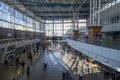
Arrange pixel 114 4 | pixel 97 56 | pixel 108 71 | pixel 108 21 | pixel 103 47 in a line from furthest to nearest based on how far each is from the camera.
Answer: pixel 108 21, pixel 114 4, pixel 108 71, pixel 97 56, pixel 103 47

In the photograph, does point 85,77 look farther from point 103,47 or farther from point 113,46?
point 113,46

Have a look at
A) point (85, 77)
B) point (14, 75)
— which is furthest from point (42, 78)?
point (85, 77)

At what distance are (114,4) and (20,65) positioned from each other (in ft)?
61.3

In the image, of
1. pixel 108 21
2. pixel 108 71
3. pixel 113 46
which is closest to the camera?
pixel 113 46

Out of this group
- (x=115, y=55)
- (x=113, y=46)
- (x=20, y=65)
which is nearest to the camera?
(x=115, y=55)

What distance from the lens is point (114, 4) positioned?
35.2 meters

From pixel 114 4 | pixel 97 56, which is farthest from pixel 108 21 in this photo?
pixel 97 56

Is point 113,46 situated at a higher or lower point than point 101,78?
higher

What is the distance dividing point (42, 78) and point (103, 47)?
396 inches

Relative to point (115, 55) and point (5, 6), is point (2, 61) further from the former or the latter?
point (115, 55)

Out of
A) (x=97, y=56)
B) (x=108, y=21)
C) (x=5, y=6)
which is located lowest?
(x=97, y=56)

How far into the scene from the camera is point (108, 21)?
38500 mm

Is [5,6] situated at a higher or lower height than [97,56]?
higher

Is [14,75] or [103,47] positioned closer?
[103,47]
